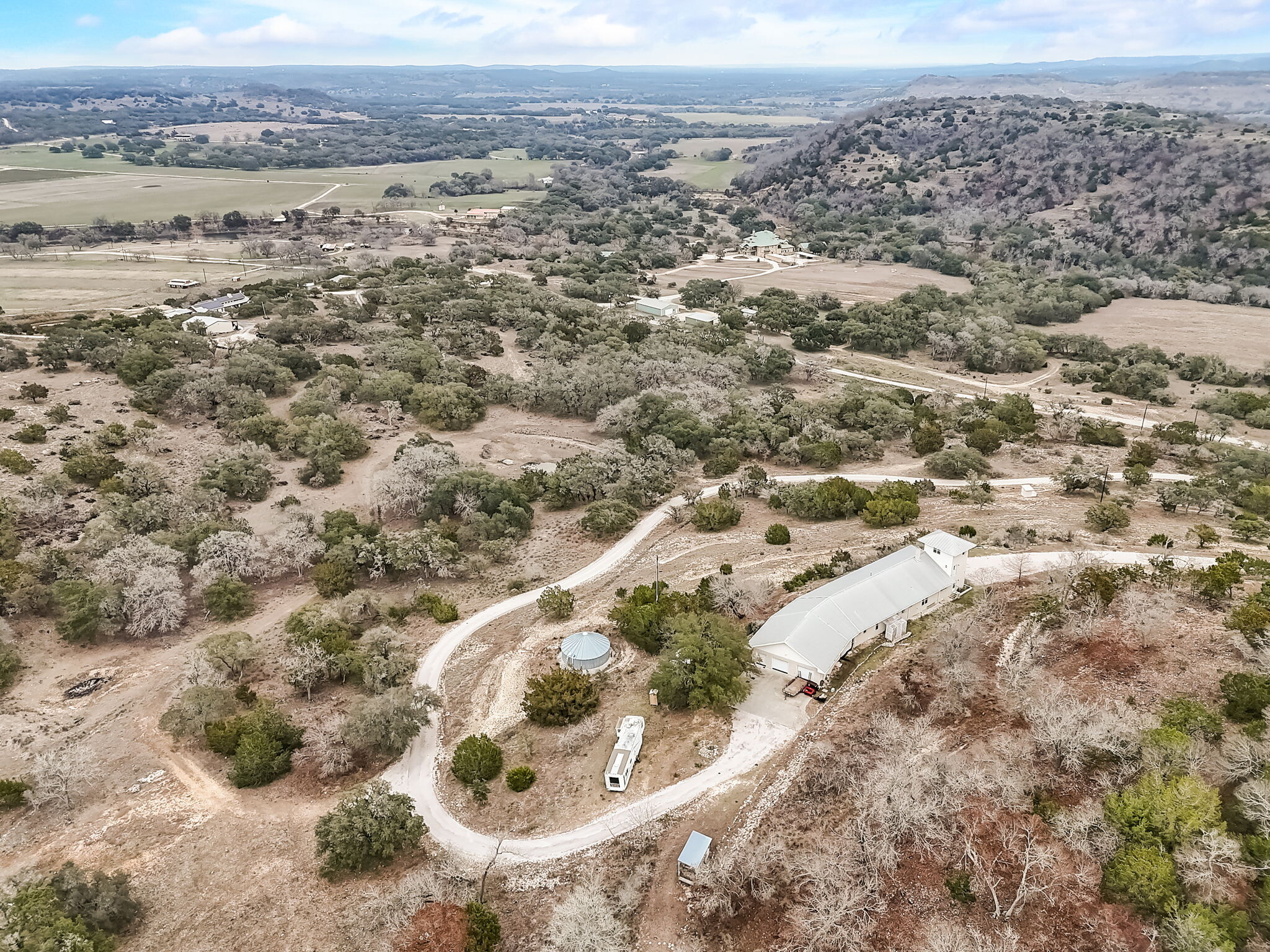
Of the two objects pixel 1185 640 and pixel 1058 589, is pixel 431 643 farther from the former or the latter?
pixel 1185 640

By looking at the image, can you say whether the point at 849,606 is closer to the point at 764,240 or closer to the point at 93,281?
the point at 93,281

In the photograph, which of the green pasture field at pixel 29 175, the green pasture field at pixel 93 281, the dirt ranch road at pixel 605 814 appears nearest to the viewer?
the dirt ranch road at pixel 605 814

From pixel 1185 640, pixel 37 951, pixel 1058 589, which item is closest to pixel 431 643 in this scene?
pixel 37 951

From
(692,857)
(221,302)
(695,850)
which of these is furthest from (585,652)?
(221,302)

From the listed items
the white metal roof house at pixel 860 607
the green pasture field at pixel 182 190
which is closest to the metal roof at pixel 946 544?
the white metal roof house at pixel 860 607

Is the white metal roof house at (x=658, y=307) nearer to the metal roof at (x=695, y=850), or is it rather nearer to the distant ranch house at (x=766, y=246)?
the distant ranch house at (x=766, y=246)
